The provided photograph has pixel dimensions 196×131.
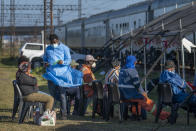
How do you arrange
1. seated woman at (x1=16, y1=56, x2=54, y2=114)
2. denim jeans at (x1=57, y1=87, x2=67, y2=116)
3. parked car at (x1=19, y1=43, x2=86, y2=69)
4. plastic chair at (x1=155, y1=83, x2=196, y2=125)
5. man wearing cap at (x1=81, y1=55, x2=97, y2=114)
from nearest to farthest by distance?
seated woman at (x1=16, y1=56, x2=54, y2=114) < plastic chair at (x1=155, y1=83, x2=196, y2=125) < denim jeans at (x1=57, y1=87, x2=67, y2=116) < man wearing cap at (x1=81, y1=55, x2=97, y2=114) < parked car at (x1=19, y1=43, x2=86, y2=69)

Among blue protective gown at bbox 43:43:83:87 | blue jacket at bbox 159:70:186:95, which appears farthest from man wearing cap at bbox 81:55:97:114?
blue jacket at bbox 159:70:186:95

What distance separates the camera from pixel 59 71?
9719mm

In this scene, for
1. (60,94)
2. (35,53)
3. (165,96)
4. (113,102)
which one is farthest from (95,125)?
(35,53)

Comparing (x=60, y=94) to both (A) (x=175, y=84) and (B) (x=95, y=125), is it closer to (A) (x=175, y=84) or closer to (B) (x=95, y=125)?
(B) (x=95, y=125)

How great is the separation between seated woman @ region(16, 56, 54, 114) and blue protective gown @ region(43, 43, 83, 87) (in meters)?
0.86

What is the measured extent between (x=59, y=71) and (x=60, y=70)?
32 mm

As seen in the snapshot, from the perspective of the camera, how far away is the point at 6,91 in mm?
16500

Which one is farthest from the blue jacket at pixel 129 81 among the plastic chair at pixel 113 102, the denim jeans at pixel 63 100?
the denim jeans at pixel 63 100

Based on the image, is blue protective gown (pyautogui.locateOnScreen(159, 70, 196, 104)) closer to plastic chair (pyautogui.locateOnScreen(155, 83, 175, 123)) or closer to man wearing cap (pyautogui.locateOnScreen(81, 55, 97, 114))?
plastic chair (pyautogui.locateOnScreen(155, 83, 175, 123))

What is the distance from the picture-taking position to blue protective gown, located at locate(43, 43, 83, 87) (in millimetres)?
9681

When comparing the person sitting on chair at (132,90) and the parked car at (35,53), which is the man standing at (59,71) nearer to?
the person sitting on chair at (132,90)

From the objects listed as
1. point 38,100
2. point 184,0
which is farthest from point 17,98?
point 184,0

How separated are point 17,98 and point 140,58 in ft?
41.7

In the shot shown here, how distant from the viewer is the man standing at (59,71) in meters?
9.66
